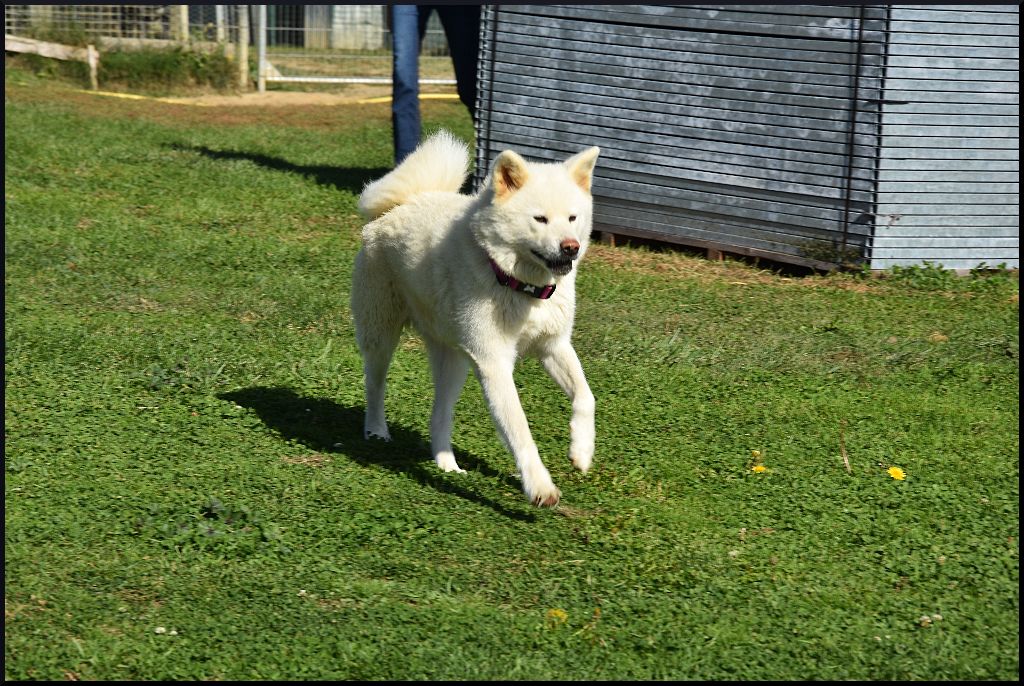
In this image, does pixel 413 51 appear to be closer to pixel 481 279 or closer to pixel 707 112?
pixel 707 112

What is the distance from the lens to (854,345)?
7113mm

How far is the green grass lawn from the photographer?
3.68 meters

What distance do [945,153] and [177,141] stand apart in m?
8.58

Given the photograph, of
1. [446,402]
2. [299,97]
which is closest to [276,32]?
[299,97]

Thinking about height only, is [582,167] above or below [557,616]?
above

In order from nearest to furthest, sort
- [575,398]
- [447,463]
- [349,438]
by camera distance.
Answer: [575,398]
[447,463]
[349,438]

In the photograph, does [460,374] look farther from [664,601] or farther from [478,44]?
[478,44]

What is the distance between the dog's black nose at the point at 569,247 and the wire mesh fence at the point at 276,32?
14701mm

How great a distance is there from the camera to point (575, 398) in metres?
4.80

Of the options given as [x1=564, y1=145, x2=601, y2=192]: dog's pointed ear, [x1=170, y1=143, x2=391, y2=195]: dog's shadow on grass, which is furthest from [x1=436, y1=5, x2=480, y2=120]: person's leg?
[x1=564, y1=145, x2=601, y2=192]: dog's pointed ear

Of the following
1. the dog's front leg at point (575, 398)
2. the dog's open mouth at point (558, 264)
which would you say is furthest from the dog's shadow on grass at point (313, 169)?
the dog's open mouth at point (558, 264)

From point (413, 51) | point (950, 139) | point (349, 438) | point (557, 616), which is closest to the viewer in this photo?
point (557, 616)

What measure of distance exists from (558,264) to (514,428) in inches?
26.3

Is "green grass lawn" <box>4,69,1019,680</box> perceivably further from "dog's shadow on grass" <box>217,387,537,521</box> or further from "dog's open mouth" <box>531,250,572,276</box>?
"dog's open mouth" <box>531,250,572,276</box>
